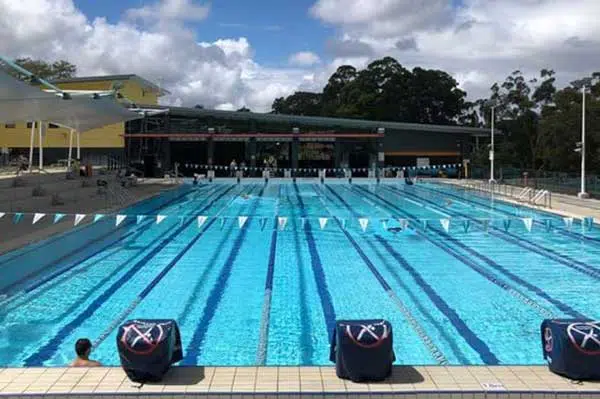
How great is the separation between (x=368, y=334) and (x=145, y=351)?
1.47m

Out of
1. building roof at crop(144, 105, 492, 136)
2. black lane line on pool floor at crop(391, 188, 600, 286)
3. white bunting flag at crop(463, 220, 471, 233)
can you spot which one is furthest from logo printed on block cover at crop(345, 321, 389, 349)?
building roof at crop(144, 105, 492, 136)

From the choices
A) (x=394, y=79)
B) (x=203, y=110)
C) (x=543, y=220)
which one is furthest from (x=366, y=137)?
(x=543, y=220)

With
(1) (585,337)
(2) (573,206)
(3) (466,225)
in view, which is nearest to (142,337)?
(1) (585,337)

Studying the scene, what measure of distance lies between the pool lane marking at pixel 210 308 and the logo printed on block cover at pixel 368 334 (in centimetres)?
258

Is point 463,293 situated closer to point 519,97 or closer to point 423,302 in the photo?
point 423,302

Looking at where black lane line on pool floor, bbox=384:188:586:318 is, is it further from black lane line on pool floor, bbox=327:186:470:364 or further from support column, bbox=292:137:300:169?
support column, bbox=292:137:300:169

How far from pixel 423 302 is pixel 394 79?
48.5 metres

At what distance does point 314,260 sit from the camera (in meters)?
11.3

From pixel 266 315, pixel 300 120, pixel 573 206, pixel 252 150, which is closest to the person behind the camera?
pixel 266 315

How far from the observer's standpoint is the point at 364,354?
4008mm

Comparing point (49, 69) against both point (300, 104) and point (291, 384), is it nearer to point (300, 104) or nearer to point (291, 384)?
point (300, 104)

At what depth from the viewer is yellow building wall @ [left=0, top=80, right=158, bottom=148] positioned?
3772 cm

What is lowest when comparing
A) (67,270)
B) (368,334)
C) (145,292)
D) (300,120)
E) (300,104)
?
(145,292)

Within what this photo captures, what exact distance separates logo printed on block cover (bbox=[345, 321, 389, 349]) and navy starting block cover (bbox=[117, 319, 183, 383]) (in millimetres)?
1226
